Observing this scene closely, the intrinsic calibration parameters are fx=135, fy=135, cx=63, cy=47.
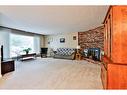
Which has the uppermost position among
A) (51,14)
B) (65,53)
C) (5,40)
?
(51,14)

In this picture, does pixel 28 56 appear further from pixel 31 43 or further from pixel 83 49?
pixel 83 49

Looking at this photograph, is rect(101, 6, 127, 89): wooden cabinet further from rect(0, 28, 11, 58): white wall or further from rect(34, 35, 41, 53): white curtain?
rect(34, 35, 41, 53): white curtain

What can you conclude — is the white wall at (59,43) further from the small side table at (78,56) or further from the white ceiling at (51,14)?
the white ceiling at (51,14)

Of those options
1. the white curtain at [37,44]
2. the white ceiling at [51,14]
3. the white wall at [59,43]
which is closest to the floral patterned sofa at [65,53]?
the white wall at [59,43]

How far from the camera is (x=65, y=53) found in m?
11.0

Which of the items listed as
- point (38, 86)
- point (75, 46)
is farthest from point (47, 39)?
point (38, 86)

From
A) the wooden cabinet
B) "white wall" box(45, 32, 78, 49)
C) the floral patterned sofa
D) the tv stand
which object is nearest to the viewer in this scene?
the wooden cabinet

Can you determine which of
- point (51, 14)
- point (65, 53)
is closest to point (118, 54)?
point (51, 14)

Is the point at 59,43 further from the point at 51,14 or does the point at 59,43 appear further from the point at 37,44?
the point at 51,14

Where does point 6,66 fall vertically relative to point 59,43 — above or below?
below

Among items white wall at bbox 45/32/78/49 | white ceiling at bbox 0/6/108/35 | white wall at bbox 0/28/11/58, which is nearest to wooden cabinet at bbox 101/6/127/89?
white ceiling at bbox 0/6/108/35

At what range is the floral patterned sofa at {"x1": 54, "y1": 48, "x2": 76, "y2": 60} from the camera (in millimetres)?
10247

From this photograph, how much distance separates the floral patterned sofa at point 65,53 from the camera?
33.6 ft
